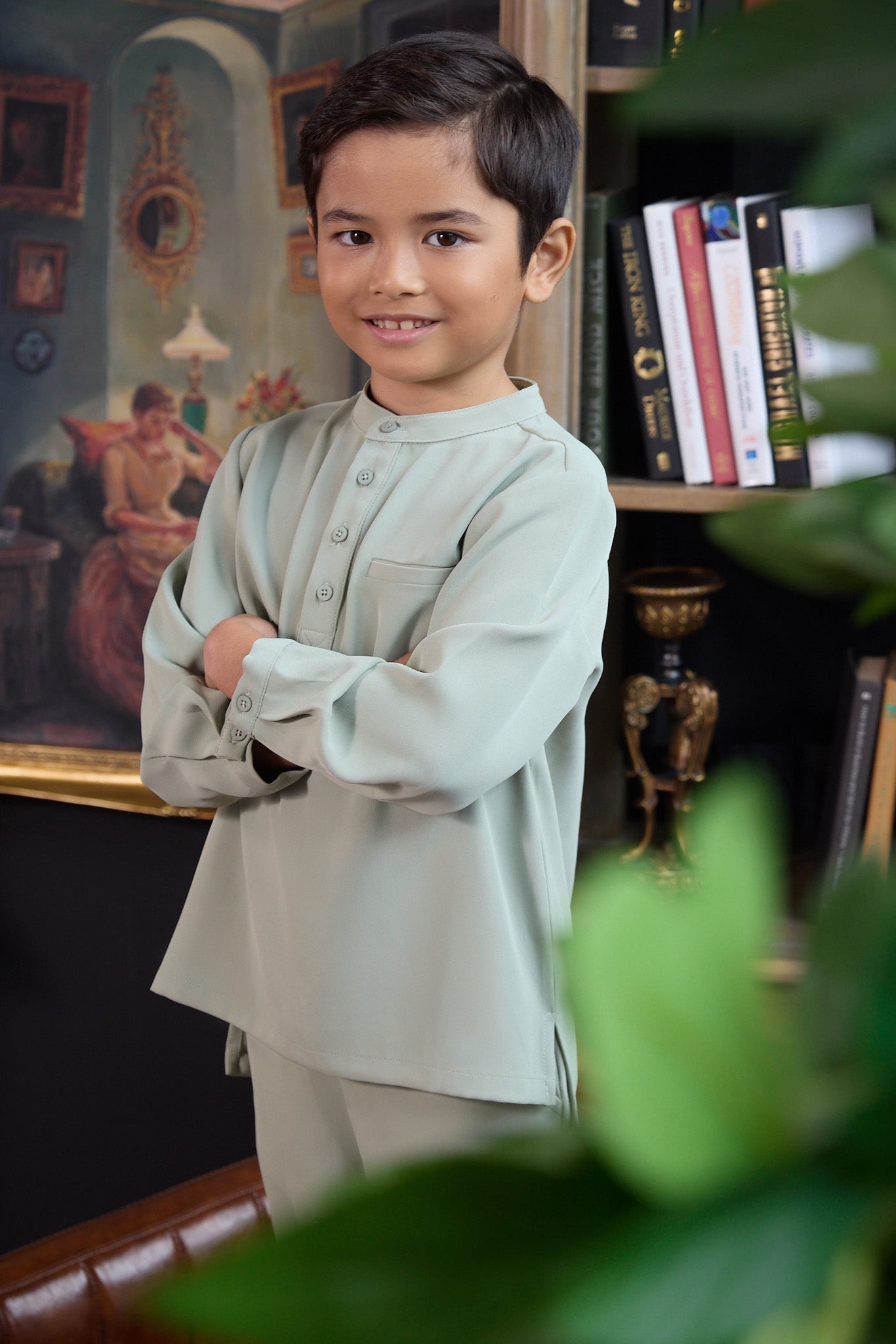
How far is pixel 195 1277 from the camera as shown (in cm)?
A: 11

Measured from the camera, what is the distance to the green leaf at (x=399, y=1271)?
0.35 feet

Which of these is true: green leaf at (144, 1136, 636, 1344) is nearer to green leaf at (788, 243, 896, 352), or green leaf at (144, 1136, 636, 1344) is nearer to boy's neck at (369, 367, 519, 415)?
green leaf at (788, 243, 896, 352)

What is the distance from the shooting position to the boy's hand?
3.51ft

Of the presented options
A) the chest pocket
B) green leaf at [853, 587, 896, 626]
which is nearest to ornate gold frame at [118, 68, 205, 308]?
the chest pocket

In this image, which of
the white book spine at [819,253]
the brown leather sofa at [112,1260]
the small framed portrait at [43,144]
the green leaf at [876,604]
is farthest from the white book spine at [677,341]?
the green leaf at [876,604]

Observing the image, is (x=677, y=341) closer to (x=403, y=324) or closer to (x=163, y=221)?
(x=403, y=324)

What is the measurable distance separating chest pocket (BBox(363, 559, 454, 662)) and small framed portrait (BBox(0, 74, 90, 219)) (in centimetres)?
104

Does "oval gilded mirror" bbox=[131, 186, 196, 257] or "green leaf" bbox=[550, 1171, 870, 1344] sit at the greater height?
"oval gilded mirror" bbox=[131, 186, 196, 257]

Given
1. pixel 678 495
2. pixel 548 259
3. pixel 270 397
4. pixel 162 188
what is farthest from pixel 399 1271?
pixel 162 188

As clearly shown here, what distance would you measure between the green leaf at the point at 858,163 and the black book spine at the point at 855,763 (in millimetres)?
1590

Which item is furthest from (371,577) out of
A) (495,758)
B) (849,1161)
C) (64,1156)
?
(64,1156)

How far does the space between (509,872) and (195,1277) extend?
0.97 meters

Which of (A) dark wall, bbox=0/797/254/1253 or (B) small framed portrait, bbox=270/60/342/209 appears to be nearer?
(B) small framed portrait, bbox=270/60/342/209

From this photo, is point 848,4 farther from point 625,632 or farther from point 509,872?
point 625,632
